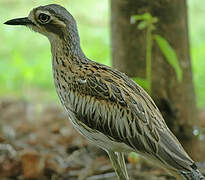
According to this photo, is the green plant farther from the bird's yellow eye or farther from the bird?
the bird's yellow eye

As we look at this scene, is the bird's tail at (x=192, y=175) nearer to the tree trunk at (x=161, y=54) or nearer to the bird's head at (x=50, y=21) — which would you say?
the bird's head at (x=50, y=21)

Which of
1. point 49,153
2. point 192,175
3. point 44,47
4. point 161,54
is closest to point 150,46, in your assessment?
point 161,54

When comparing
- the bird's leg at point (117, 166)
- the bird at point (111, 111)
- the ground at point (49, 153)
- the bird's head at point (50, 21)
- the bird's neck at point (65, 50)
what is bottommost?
the ground at point (49, 153)

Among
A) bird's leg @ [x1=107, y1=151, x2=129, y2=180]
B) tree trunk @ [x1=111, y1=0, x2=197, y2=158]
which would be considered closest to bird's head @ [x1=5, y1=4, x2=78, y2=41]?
bird's leg @ [x1=107, y1=151, x2=129, y2=180]

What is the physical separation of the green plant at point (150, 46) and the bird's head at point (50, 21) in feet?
3.54

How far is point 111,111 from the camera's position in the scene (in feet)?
12.3

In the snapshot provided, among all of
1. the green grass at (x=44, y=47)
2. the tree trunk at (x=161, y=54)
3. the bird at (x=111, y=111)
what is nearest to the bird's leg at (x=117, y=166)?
the bird at (x=111, y=111)

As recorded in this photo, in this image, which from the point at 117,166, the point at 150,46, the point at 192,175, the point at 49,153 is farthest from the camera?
the point at 49,153

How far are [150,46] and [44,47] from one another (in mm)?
4719

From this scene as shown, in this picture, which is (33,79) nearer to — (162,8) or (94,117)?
(162,8)

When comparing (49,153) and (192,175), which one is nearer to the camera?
(192,175)

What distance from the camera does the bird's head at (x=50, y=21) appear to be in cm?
387

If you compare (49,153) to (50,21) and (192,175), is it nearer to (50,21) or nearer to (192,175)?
(50,21)

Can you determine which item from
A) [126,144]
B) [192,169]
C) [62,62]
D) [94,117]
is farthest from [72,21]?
[192,169]
